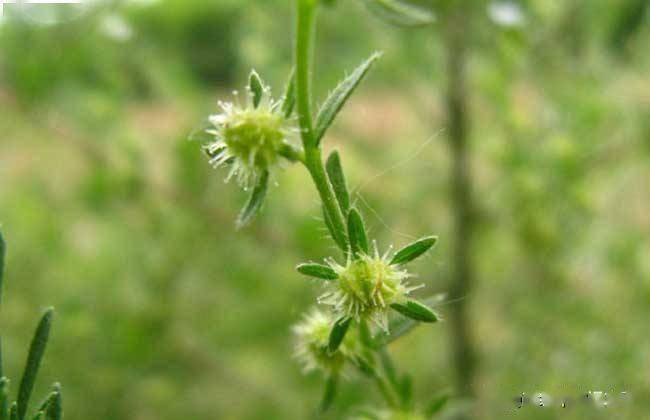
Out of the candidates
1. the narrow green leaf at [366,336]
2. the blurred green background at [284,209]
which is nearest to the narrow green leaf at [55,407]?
the narrow green leaf at [366,336]

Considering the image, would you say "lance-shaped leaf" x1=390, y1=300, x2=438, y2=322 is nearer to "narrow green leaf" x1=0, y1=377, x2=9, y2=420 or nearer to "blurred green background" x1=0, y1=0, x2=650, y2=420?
"narrow green leaf" x1=0, y1=377, x2=9, y2=420

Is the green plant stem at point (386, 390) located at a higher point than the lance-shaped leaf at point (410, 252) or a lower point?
lower

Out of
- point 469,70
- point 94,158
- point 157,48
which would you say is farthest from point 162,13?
point 469,70

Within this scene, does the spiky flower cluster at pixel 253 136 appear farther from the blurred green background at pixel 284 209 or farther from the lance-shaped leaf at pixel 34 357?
the blurred green background at pixel 284 209

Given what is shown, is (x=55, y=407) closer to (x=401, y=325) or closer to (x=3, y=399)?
(x=3, y=399)

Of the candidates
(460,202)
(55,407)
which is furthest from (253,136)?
(460,202)

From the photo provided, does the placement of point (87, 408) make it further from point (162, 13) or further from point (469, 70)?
point (162, 13)

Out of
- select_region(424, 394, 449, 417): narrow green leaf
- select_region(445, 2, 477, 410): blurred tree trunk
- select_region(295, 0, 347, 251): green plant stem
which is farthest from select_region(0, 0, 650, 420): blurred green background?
select_region(295, 0, 347, 251): green plant stem
